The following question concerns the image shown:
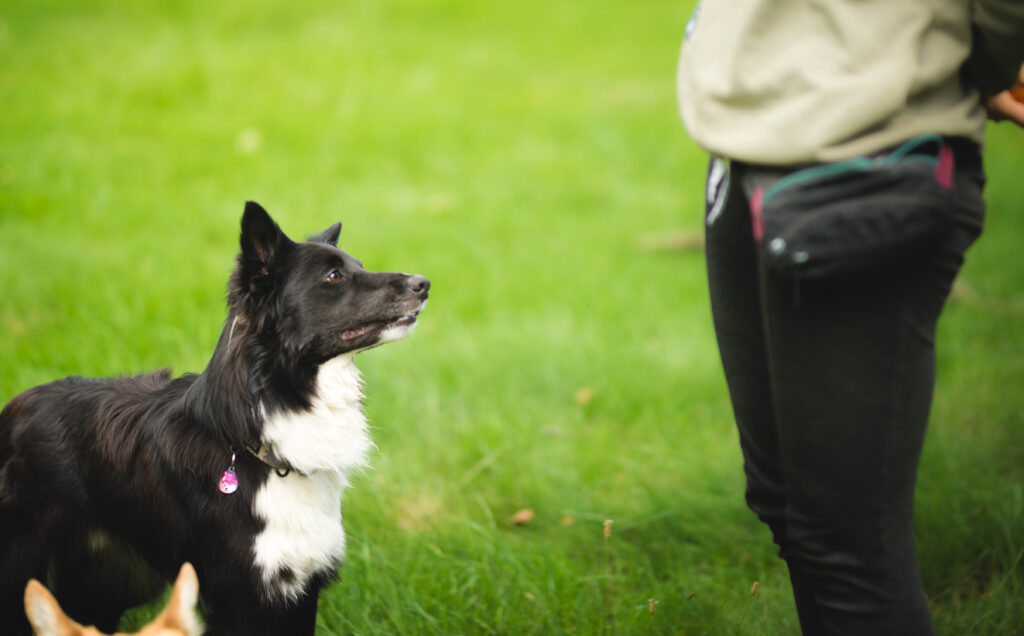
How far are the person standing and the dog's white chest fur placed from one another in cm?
120

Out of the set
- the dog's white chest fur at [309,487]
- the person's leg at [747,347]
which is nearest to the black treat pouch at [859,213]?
the person's leg at [747,347]

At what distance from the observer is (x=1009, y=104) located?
4.76ft

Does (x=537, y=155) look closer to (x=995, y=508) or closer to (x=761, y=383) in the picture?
(x=995, y=508)

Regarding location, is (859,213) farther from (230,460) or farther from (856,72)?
(230,460)

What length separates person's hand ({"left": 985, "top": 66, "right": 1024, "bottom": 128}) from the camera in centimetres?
144

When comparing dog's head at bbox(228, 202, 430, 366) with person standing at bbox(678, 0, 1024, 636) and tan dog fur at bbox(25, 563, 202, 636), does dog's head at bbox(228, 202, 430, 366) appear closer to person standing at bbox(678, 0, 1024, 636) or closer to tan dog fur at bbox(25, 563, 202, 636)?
tan dog fur at bbox(25, 563, 202, 636)

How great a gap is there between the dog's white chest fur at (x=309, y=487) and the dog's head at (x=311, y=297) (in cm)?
10

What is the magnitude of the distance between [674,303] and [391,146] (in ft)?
9.42

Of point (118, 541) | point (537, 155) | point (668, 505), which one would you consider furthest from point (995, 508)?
point (537, 155)

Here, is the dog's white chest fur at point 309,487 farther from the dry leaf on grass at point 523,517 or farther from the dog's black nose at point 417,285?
the dry leaf on grass at point 523,517

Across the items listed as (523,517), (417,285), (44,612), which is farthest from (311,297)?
(523,517)

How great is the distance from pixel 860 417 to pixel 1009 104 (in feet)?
2.17

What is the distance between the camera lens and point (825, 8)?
1331mm

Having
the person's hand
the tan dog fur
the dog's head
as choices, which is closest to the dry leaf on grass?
the dog's head
